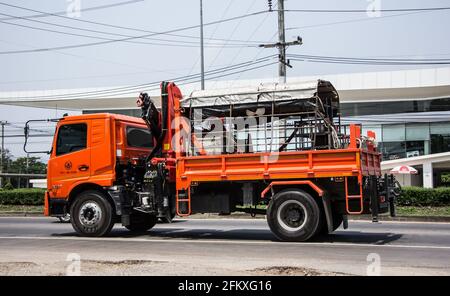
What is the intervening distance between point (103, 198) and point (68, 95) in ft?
127

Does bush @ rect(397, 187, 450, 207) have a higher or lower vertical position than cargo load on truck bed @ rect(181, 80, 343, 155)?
lower

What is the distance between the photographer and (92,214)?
43.4ft

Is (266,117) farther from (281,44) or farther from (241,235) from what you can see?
(281,44)

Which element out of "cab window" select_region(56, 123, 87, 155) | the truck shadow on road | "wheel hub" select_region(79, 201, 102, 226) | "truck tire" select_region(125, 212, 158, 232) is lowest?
the truck shadow on road

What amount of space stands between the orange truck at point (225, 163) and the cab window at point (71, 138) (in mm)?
25

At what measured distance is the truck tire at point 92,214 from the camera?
42.9 ft

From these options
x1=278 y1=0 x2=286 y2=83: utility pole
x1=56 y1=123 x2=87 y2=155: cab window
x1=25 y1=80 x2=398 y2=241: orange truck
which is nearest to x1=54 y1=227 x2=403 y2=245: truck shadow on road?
x1=25 y1=80 x2=398 y2=241: orange truck

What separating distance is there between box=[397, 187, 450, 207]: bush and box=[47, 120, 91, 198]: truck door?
13.7m

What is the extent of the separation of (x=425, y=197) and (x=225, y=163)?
13.1 metres

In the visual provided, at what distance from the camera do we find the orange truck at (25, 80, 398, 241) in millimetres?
11336

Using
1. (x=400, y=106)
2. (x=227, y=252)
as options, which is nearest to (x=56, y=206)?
(x=227, y=252)

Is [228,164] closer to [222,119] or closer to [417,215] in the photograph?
[222,119]

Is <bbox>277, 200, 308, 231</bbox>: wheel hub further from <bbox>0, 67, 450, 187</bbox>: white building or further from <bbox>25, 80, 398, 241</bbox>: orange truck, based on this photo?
<bbox>0, 67, 450, 187</bbox>: white building

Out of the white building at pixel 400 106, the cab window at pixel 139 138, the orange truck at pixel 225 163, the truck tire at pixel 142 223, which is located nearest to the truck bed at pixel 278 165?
the orange truck at pixel 225 163
